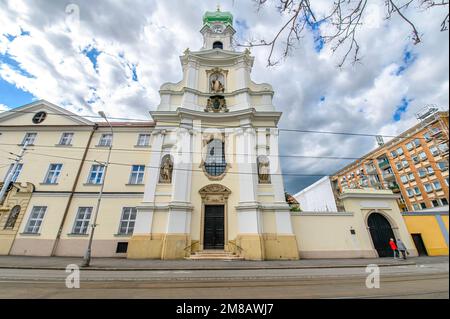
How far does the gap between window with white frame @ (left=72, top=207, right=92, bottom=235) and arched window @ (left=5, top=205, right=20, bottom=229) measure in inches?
167

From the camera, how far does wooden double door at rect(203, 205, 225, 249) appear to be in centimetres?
1259

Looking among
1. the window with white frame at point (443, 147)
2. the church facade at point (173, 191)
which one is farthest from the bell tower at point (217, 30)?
the window with white frame at point (443, 147)

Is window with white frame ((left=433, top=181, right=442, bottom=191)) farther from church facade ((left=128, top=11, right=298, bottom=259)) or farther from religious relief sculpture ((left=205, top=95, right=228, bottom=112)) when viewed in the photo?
religious relief sculpture ((left=205, top=95, right=228, bottom=112))

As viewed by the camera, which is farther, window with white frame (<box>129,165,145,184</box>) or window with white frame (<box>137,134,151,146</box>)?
window with white frame (<box>137,134,151,146</box>)

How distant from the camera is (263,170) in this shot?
1420 centimetres

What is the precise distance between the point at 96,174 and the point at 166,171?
6033 mm

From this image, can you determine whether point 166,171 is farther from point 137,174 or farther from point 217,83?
point 217,83

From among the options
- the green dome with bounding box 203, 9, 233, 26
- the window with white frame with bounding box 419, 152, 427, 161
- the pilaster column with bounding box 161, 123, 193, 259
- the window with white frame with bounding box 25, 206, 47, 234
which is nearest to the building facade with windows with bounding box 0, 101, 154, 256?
the window with white frame with bounding box 25, 206, 47, 234

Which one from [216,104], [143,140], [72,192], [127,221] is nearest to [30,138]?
[72,192]

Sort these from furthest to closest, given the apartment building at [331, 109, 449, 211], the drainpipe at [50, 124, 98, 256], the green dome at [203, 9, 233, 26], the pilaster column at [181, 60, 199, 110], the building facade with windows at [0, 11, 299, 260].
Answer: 1. the green dome at [203, 9, 233, 26]
2. the pilaster column at [181, 60, 199, 110]
3. the drainpipe at [50, 124, 98, 256]
4. the building facade with windows at [0, 11, 299, 260]
5. the apartment building at [331, 109, 449, 211]

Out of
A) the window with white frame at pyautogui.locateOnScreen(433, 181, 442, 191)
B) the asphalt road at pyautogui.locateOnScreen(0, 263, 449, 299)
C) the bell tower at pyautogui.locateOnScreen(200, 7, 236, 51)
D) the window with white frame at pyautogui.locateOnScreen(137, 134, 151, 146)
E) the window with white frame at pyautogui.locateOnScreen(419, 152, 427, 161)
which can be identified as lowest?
the asphalt road at pyautogui.locateOnScreen(0, 263, 449, 299)

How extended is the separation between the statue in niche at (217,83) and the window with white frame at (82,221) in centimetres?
1425

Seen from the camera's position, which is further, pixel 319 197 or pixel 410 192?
pixel 319 197

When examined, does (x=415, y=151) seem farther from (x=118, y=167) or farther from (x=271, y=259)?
(x=118, y=167)
